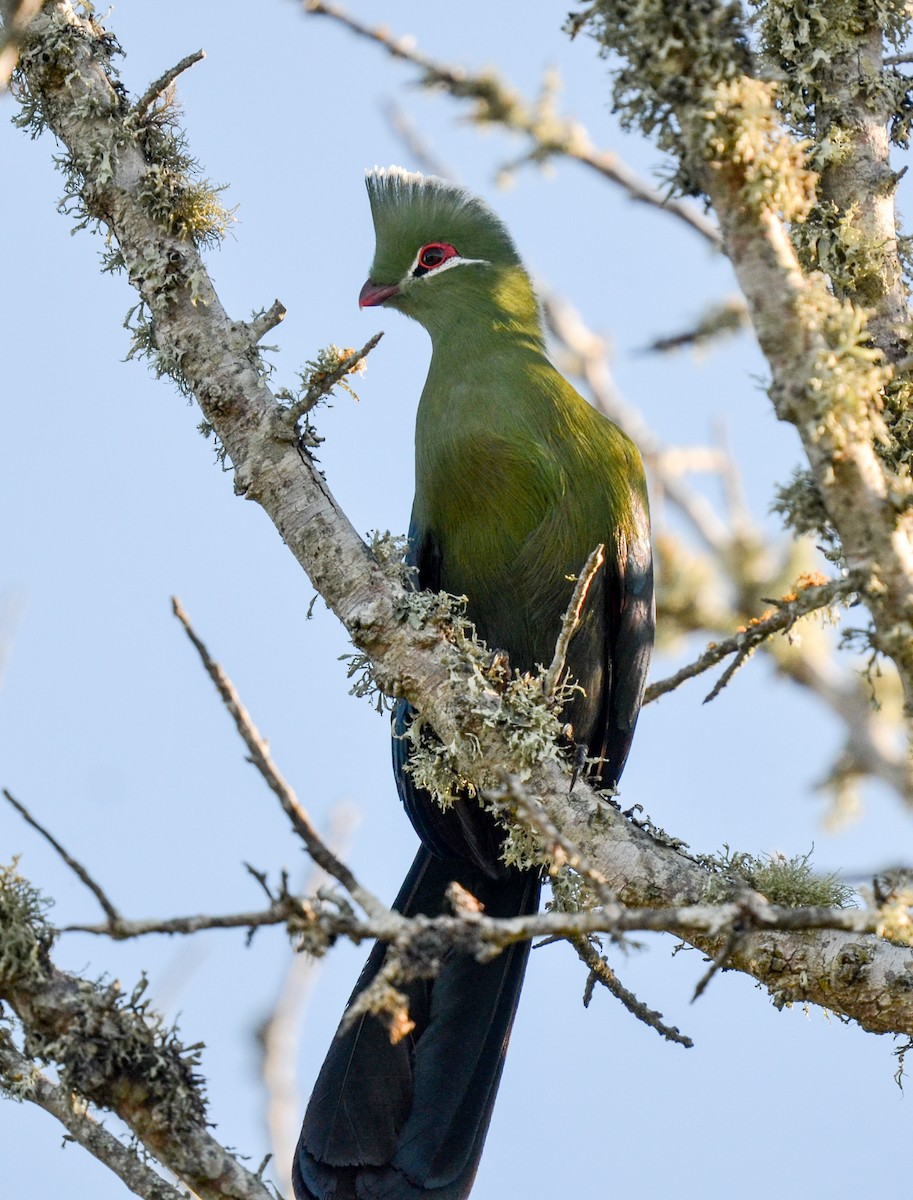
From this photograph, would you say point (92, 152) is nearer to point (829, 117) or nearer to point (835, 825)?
point (829, 117)

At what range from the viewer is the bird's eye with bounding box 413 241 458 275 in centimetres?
458

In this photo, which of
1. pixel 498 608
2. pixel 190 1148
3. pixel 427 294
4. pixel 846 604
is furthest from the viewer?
pixel 427 294

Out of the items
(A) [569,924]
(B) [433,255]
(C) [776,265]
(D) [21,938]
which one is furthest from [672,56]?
(B) [433,255]

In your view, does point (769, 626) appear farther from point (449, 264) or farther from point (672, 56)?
point (449, 264)

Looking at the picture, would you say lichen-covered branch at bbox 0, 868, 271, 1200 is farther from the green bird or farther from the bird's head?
the bird's head

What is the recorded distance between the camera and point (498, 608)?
161 inches

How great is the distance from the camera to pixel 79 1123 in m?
2.47

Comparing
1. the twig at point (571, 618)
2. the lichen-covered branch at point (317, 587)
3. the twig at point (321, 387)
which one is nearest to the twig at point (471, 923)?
the lichen-covered branch at point (317, 587)

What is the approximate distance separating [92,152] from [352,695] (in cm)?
152

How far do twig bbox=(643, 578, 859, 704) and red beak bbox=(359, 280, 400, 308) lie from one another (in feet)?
7.01

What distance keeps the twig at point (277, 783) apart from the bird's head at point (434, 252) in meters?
2.67

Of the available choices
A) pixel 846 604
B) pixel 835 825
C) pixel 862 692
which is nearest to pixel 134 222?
pixel 846 604

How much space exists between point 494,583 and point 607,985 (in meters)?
1.35

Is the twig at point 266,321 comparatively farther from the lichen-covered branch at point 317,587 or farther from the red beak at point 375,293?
the red beak at point 375,293
